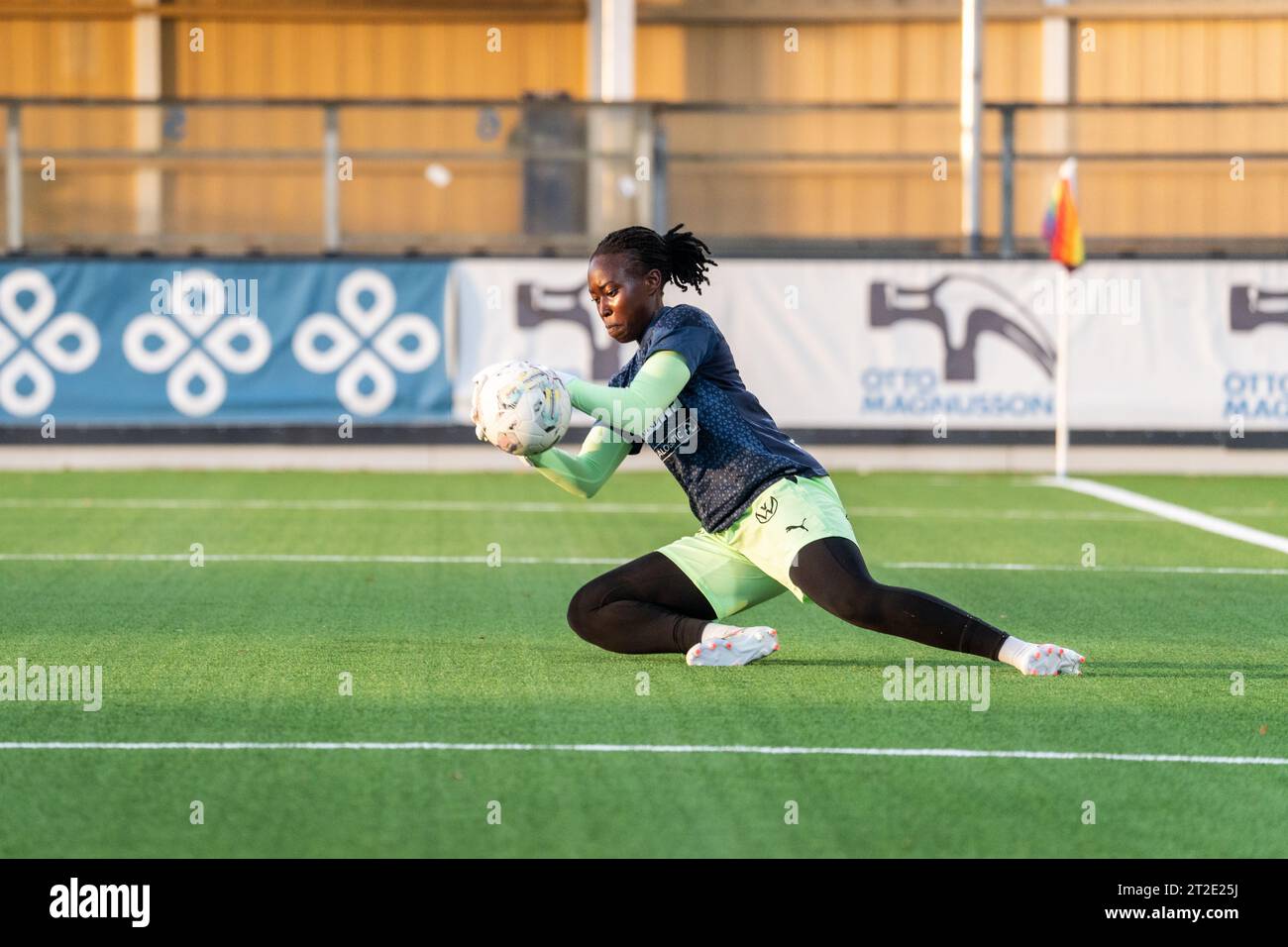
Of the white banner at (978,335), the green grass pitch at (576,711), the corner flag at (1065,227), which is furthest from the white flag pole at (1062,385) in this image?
the green grass pitch at (576,711)

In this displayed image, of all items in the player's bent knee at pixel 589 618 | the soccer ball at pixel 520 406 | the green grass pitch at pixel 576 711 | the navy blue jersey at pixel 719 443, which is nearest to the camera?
the green grass pitch at pixel 576 711

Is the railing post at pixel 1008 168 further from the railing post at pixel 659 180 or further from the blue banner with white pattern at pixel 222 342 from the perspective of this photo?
the blue banner with white pattern at pixel 222 342

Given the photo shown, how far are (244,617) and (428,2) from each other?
21.2 m

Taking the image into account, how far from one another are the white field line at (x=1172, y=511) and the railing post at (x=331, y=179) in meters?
6.84

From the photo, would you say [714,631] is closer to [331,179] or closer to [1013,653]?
[1013,653]

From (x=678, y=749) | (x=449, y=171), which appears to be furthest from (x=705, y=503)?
(x=449, y=171)

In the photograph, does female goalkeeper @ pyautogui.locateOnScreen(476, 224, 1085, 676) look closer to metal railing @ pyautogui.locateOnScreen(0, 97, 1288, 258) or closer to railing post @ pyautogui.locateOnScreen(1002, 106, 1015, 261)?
metal railing @ pyautogui.locateOnScreen(0, 97, 1288, 258)

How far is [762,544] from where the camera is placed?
24.8ft

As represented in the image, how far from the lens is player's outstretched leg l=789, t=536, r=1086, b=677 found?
Answer: 729cm

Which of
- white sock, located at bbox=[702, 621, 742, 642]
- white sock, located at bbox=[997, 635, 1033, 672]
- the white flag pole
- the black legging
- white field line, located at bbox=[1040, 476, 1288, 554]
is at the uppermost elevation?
the white flag pole

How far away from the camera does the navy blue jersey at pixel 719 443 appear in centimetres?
755

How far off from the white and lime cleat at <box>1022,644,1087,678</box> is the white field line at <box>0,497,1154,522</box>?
7.10 m

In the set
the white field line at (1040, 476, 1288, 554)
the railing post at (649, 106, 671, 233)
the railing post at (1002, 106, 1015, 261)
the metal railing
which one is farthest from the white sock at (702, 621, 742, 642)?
the railing post at (1002, 106, 1015, 261)
